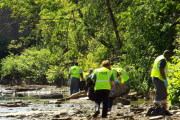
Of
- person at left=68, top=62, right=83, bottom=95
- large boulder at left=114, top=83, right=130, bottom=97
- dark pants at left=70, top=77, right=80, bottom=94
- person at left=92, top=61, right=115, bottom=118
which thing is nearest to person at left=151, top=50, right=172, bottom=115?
person at left=92, top=61, right=115, bottom=118

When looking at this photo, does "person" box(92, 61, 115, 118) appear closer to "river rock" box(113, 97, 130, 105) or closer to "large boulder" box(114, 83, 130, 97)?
"river rock" box(113, 97, 130, 105)

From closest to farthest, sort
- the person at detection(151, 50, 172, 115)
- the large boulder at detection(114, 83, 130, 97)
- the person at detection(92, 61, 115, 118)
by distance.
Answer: the person at detection(151, 50, 172, 115), the person at detection(92, 61, 115, 118), the large boulder at detection(114, 83, 130, 97)

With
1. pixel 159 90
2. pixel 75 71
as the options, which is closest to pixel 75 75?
pixel 75 71

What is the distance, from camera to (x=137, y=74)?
63.6 ft

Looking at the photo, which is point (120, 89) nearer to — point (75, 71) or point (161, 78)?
point (75, 71)

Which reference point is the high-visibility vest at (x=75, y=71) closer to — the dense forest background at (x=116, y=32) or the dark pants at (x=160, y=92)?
the dense forest background at (x=116, y=32)

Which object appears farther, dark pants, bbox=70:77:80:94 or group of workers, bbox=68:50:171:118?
dark pants, bbox=70:77:80:94

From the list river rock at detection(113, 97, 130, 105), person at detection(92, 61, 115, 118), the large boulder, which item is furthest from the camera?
the large boulder

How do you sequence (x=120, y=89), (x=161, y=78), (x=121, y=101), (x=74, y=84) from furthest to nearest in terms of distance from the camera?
(x=74, y=84) → (x=120, y=89) → (x=121, y=101) → (x=161, y=78)

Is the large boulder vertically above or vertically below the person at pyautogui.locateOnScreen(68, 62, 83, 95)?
below

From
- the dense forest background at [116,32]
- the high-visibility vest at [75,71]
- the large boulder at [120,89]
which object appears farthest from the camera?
the high-visibility vest at [75,71]

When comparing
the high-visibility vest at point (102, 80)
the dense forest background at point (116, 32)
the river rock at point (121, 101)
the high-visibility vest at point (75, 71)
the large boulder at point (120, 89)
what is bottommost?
the river rock at point (121, 101)

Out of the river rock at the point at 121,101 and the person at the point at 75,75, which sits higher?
the person at the point at 75,75

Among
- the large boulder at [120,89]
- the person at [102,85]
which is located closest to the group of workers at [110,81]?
the person at [102,85]
